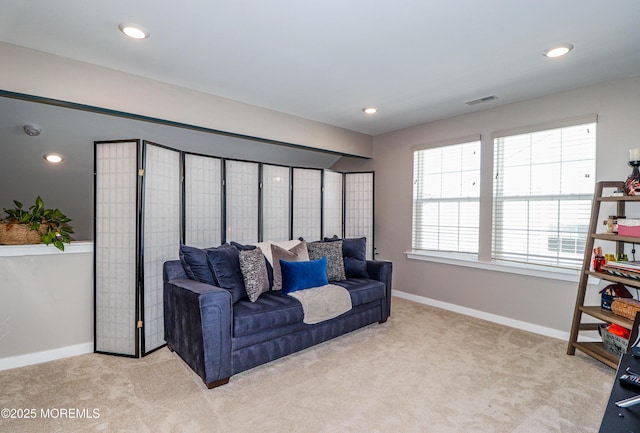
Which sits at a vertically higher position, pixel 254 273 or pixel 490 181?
pixel 490 181

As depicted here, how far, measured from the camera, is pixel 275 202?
13.5 feet

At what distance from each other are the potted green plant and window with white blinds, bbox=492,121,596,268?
14.9 ft

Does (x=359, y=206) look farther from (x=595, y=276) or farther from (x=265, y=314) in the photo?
(x=595, y=276)

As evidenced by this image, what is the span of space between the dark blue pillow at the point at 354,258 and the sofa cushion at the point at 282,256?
58 cm

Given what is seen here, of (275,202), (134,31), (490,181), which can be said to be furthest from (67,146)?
(490,181)

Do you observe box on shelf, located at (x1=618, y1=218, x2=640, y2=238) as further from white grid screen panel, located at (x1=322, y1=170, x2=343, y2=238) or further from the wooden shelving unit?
white grid screen panel, located at (x1=322, y1=170, x2=343, y2=238)

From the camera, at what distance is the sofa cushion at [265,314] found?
254 cm

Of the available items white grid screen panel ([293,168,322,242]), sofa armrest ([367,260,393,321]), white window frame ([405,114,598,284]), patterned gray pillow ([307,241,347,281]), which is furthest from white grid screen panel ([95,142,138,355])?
white window frame ([405,114,598,284])

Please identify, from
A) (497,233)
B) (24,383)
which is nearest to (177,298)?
(24,383)

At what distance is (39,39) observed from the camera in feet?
7.71

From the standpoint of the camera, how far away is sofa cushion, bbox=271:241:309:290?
3.23 meters

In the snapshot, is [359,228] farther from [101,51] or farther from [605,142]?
[101,51]

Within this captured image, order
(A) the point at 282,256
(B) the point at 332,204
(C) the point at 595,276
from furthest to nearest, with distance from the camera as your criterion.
Answer: (B) the point at 332,204, (A) the point at 282,256, (C) the point at 595,276

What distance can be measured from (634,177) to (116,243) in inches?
176
